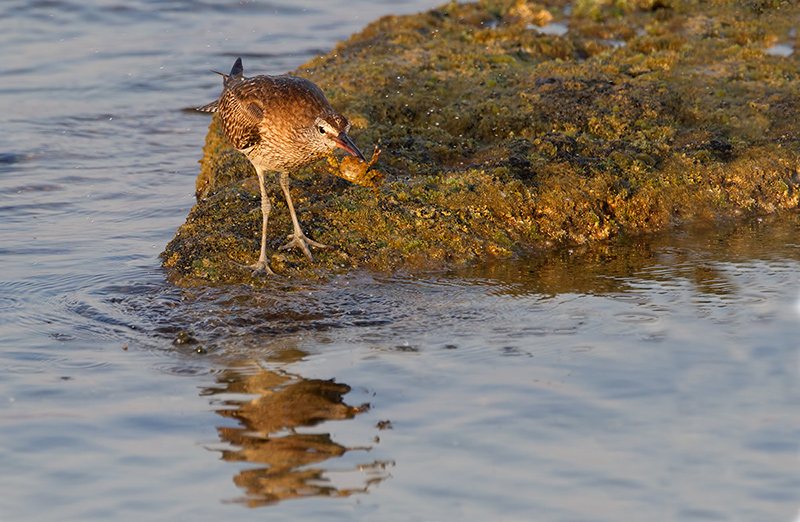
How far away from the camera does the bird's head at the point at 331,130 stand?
6551mm

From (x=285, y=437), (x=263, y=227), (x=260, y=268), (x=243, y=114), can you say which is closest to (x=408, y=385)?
(x=285, y=437)

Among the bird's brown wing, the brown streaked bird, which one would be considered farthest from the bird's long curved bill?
the bird's brown wing

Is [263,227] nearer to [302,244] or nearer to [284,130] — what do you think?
[302,244]

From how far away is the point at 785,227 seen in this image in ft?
24.1

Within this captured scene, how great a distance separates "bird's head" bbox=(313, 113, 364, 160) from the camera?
655 cm

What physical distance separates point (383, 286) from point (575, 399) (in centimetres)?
205

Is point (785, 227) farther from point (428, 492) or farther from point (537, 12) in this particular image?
point (537, 12)

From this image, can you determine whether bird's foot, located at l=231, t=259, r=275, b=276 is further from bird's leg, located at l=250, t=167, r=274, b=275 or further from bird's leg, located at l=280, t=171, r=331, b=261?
bird's leg, located at l=280, t=171, r=331, b=261

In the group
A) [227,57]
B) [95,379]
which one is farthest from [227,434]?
[227,57]

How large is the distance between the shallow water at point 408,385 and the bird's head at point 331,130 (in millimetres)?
1033

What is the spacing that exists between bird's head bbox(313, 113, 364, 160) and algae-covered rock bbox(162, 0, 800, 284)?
707mm

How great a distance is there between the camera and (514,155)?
25.0ft

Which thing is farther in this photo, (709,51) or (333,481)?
(709,51)

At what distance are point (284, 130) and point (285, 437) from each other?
2861 millimetres
